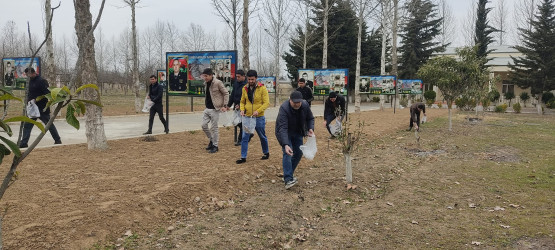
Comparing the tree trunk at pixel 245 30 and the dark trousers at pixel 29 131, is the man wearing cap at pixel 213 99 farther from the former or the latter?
the tree trunk at pixel 245 30

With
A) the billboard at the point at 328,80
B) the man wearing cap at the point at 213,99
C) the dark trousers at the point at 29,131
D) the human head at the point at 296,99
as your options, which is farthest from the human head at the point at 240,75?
the billboard at the point at 328,80

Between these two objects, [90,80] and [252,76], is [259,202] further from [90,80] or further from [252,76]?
[90,80]

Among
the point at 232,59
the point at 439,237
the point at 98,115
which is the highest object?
the point at 232,59

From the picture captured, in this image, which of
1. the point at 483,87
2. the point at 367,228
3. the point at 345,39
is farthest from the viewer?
the point at 345,39

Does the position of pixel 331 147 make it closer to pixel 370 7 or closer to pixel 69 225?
pixel 69 225

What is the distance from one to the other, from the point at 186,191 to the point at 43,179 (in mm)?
2068

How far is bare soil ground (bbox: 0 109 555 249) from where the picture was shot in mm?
4090

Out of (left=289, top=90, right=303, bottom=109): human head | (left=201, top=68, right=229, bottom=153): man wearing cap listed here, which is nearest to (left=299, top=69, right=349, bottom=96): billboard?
(left=201, top=68, right=229, bottom=153): man wearing cap

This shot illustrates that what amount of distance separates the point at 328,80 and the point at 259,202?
1087cm

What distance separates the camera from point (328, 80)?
51.2ft

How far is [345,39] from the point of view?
39.9 metres

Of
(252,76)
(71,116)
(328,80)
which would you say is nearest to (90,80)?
(252,76)

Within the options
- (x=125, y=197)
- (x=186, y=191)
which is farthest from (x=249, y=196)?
(x=125, y=197)

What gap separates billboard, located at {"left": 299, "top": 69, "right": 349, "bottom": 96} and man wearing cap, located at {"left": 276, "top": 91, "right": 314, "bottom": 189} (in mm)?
9566
